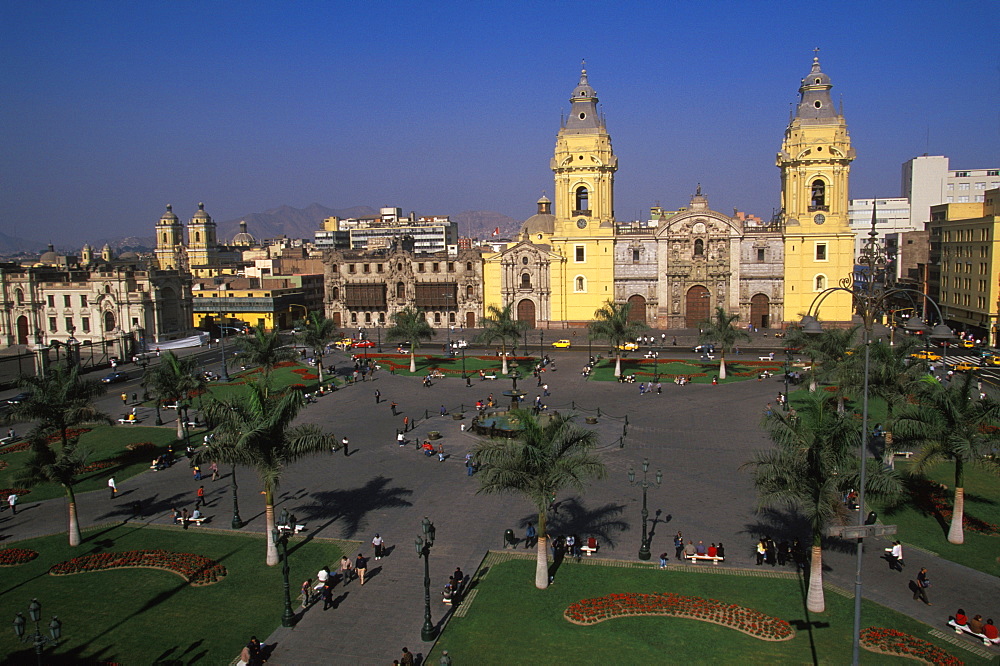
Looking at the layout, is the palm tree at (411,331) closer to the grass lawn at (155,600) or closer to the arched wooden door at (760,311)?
the grass lawn at (155,600)

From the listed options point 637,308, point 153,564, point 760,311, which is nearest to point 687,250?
point 637,308

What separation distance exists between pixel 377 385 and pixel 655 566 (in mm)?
36173

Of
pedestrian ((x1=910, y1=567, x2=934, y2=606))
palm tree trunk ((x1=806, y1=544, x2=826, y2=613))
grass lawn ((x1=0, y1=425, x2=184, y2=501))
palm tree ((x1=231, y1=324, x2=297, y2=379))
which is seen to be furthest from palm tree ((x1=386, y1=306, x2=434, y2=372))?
pedestrian ((x1=910, y1=567, x2=934, y2=606))

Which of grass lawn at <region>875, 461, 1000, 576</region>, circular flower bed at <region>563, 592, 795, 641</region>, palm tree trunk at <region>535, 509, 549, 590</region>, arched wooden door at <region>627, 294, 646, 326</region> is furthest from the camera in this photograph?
arched wooden door at <region>627, 294, 646, 326</region>

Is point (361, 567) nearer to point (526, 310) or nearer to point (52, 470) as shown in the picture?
point (52, 470)

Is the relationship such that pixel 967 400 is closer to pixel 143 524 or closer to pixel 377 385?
pixel 143 524

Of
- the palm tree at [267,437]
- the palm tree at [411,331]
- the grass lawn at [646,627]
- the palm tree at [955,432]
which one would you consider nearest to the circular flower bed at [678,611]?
the grass lawn at [646,627]

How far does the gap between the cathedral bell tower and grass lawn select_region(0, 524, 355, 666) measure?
66489 millimetres

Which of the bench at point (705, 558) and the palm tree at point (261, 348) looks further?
the palm tree at point (261, 348)

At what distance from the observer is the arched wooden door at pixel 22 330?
87938mm

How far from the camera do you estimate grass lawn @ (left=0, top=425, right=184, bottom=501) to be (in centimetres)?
3488

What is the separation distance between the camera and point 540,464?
2241cm

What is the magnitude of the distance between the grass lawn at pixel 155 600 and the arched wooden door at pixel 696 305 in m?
63.3

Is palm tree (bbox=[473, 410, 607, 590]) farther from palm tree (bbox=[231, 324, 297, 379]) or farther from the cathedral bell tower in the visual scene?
the cathedral bell tower
